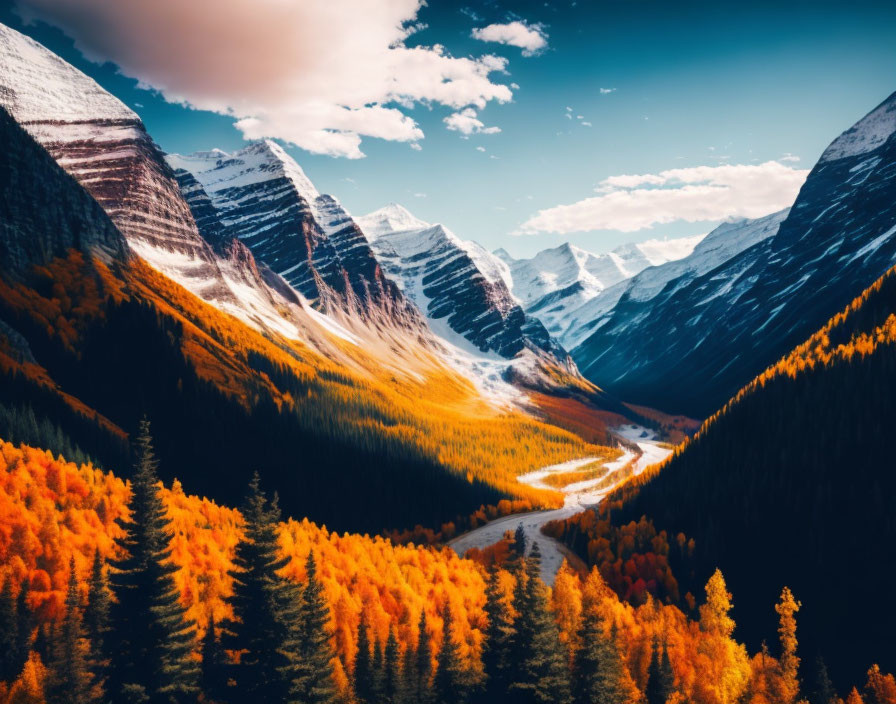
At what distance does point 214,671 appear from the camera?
173 feet

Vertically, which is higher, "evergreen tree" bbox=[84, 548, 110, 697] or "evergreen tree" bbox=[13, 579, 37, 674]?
"evergreen tree" bbox=[84, 548, 110, 697]

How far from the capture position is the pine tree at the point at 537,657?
51.5 metres

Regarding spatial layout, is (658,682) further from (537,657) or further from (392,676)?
(392,676)

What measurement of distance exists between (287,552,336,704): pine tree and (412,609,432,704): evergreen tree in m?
18.1

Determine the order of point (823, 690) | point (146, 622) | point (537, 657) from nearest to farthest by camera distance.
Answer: point (146, 622), point (537, 657), point (823, 690)

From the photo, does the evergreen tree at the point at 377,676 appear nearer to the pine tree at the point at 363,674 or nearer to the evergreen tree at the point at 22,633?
the pine tree at the point at 363,674

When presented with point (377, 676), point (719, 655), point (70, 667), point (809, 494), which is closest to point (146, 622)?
point (70, 667)

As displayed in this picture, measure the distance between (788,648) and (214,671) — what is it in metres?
96.5

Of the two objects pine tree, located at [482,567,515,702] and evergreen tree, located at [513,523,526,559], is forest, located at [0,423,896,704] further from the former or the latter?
evergreen tree, located at [513,523,526,559]

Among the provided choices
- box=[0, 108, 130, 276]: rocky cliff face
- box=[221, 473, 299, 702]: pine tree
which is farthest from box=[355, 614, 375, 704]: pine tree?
box=[0, 108, 130, 276]: rocky cliff face

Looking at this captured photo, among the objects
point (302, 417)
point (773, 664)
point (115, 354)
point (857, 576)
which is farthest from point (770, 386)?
point (115, 354)

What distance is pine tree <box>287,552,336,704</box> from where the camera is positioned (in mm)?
45438

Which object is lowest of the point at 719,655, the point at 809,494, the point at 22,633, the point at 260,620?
the point at 719,655

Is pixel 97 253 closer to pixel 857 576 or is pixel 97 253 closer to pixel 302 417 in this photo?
pixel 302 417
